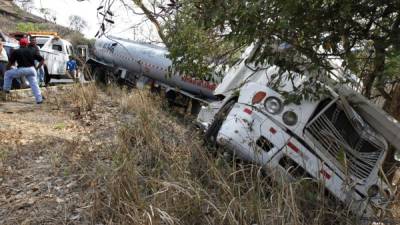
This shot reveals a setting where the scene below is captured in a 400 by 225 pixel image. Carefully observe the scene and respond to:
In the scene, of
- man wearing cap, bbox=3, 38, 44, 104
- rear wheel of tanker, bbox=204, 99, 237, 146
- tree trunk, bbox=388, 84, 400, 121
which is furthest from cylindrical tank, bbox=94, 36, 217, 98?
tree trunk, bbox=388, 84, 400, 121

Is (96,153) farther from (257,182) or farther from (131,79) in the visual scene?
(131,79)

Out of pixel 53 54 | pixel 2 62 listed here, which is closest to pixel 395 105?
pixel 2 62

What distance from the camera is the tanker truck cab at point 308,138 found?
4.65 meters

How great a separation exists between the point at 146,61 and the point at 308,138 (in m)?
10.1

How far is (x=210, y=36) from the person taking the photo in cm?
531

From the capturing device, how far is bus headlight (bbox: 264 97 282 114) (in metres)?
4.95

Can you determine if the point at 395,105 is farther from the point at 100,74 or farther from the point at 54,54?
the point at 54,54

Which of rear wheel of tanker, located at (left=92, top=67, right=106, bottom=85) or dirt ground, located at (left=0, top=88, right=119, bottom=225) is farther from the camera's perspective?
rear wheel of tanker, located at (left=92, top=67, right=106, bottom=85)

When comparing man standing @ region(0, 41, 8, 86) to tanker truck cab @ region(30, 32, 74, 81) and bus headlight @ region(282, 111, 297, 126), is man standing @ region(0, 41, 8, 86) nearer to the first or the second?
tanker truck cab @ region(30, 32, 74, 81)

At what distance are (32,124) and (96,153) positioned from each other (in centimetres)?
288

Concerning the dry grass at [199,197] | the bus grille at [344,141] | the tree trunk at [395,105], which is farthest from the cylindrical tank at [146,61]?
the dry grass at [199,197]

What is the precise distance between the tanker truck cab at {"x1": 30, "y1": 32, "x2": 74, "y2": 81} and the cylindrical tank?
1383 mm

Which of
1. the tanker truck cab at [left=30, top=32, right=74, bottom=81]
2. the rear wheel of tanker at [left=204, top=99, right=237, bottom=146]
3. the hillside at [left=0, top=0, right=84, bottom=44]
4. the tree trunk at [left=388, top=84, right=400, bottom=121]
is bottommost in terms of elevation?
the hillside at [left=0, top=0, right=84, bottom=44]

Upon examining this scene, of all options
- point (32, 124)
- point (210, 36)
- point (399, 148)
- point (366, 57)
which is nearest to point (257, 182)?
point (366, 57)
